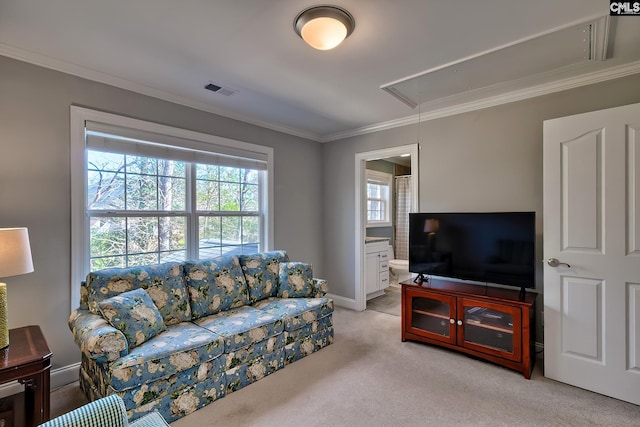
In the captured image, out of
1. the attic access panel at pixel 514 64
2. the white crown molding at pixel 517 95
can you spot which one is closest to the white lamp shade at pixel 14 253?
the attic access panel at pixel 514 64

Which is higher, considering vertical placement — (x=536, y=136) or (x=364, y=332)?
(x=536, y=136)

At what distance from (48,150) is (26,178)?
26 centimetres

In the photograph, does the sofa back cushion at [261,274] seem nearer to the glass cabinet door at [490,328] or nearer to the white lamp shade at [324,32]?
the glass cabinet door at [490,328]

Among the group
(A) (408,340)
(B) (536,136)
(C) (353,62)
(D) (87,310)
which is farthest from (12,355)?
(B) (536,136)

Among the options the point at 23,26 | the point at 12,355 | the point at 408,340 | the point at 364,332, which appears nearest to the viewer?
the point at 12,355

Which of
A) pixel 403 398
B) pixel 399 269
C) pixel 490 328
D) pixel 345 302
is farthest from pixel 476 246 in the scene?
pixel 399 269

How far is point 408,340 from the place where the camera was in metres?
3.14

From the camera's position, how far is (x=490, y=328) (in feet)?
8.79

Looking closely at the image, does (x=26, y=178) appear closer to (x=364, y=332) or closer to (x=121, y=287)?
(x=121, y=287)

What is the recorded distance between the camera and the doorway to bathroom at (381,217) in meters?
4.12

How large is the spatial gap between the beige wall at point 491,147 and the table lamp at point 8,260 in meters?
3.50

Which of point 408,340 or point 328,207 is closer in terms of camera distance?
point 408,340

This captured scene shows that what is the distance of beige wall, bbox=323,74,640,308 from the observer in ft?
8.63

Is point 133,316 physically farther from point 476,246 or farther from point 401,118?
point 401,118
